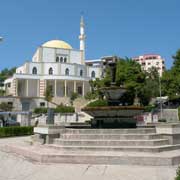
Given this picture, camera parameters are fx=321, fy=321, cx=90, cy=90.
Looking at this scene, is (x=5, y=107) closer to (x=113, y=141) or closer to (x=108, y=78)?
(x=108, y=78)

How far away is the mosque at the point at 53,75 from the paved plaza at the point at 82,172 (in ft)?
170

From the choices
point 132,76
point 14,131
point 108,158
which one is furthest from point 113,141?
point 132,76

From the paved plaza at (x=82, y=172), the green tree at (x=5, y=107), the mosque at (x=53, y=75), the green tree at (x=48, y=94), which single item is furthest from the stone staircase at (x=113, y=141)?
the mosque at (x=53, y=75)

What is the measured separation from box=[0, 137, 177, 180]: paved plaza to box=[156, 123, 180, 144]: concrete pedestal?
2.74 m

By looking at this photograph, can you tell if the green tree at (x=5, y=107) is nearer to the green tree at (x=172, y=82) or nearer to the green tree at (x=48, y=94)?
the green tree at (x=48, y=94)

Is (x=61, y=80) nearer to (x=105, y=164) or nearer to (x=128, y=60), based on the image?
(x=128, y=60)

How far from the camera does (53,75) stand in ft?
206

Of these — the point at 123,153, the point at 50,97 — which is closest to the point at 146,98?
the point at 50,97

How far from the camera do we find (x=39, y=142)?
12.1 metres

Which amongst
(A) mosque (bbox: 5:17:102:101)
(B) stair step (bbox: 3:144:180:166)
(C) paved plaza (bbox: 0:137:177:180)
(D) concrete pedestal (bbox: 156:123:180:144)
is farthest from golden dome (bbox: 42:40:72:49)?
(C) paved plaza (bbox: 0:137:177:180)

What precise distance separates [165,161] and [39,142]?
17.1 ft

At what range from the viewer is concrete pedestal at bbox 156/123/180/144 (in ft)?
36.5

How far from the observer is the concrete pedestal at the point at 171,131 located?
1113 cm

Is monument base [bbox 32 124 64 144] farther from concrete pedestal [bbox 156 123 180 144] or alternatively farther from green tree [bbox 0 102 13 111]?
green tree [bbox 0 102 13 111]
